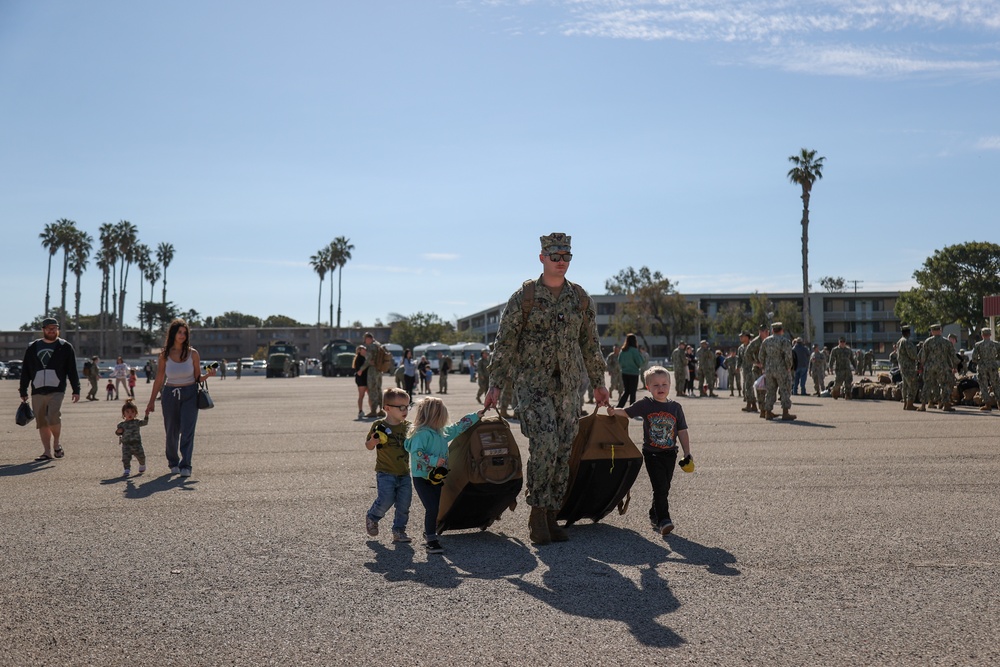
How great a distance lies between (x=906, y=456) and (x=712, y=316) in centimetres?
10106

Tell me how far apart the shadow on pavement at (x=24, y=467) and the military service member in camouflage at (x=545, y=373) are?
642 centimetres

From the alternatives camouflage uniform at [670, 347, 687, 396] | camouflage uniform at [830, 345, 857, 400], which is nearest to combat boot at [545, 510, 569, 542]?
camouflage uniform at [830, 345, 857, 400]

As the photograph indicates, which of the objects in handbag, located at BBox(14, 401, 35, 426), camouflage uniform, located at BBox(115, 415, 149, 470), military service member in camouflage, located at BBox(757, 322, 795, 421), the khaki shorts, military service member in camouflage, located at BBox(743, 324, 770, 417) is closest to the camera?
camouflage uniform, located at BBox(115, 415, 149, 470)

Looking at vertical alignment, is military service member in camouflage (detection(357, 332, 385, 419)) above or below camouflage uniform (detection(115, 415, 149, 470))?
above

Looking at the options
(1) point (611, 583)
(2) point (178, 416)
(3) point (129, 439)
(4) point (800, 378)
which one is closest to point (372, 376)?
(2) point (178, 416)

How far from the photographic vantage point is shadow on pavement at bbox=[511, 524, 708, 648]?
175 inches

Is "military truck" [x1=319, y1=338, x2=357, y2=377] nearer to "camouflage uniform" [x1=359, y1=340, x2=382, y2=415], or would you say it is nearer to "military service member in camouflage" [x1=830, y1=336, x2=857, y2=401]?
"military service member in camouflage" [x1=830, y1=336, x2=857, y2=401]

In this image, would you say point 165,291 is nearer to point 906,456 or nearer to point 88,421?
point 88,421

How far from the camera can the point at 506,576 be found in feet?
17.6

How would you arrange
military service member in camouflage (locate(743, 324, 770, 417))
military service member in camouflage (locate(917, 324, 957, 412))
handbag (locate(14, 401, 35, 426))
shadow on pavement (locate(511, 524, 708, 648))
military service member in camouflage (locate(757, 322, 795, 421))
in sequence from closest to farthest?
shadow on pavement (locate(511, 524, 708, 648)), handbag (locate(14, 401, 35, 426)), military service member in camouflage (locate(757, 322, 795, 421)), military service member in camouflage (locate(917, 324, 957, 412)), military service member in camouflage (locate(743, 324, 770, 417))

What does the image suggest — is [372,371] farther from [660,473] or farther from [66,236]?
[66,236]

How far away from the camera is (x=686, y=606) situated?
4.67m

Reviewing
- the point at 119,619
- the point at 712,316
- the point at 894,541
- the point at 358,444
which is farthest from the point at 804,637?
the point at 712,316

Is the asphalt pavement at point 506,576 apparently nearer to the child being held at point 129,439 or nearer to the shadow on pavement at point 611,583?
the shadow on pavement at point 611,583
